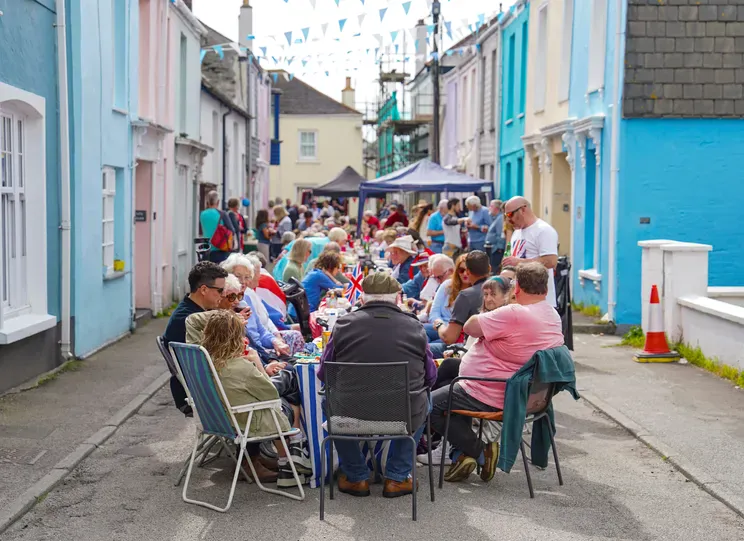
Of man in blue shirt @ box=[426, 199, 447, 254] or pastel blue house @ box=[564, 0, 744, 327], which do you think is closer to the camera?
pastel blue house @ box=[564, 0, 744, 327]

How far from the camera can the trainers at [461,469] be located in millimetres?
7086

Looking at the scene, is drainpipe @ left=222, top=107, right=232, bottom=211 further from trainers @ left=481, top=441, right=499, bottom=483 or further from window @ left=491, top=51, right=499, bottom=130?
trainers @ left=481, top=441, right=499, bottom=483

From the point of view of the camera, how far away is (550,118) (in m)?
20.5

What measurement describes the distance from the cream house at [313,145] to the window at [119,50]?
4201 cm

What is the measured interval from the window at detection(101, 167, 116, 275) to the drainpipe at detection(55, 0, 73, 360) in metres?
2.21

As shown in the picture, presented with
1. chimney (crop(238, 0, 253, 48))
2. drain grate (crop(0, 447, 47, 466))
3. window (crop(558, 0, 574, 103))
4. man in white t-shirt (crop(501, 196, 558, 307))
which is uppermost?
chimney (crop(238, 0, 253, 48))

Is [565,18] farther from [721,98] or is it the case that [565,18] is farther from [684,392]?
[684,392]

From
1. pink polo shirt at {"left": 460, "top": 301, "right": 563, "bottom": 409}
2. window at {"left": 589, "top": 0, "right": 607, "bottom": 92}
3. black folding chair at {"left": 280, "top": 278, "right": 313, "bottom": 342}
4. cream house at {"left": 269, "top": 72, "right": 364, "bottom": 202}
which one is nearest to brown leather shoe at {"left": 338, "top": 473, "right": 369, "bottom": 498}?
pink polo shirt at {"left": 460, "top": 301, "right": 563, "bottom": 409}

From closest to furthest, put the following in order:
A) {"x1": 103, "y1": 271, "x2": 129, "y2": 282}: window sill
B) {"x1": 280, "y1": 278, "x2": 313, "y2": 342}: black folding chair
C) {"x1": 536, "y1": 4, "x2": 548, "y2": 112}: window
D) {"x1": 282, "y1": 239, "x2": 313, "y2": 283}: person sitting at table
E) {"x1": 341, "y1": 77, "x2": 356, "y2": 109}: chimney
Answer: {"x1": 280, "y1": 278, "x2": 313, "y2": 342}: black folding chair < {"x1": 282, "y1": 239, "x2": 313, "y2": 283}: person sitting at table < {"x1": 103, "y1": 271, "x2": 129, "y2": 282}: window sill < {"x1": 536, "y1": 4, "x2": 548, "y2": 112}: window < {"x1": 341, "y1": 77, "x2": 356, "y2": 109}: chimney

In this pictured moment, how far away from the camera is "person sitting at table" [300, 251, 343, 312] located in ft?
39.1

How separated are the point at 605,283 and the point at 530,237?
241 inches

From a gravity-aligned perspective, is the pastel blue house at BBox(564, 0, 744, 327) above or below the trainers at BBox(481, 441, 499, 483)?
above

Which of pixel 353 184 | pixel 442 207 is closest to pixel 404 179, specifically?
pixel 442 207

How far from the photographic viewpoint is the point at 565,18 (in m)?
19.2
